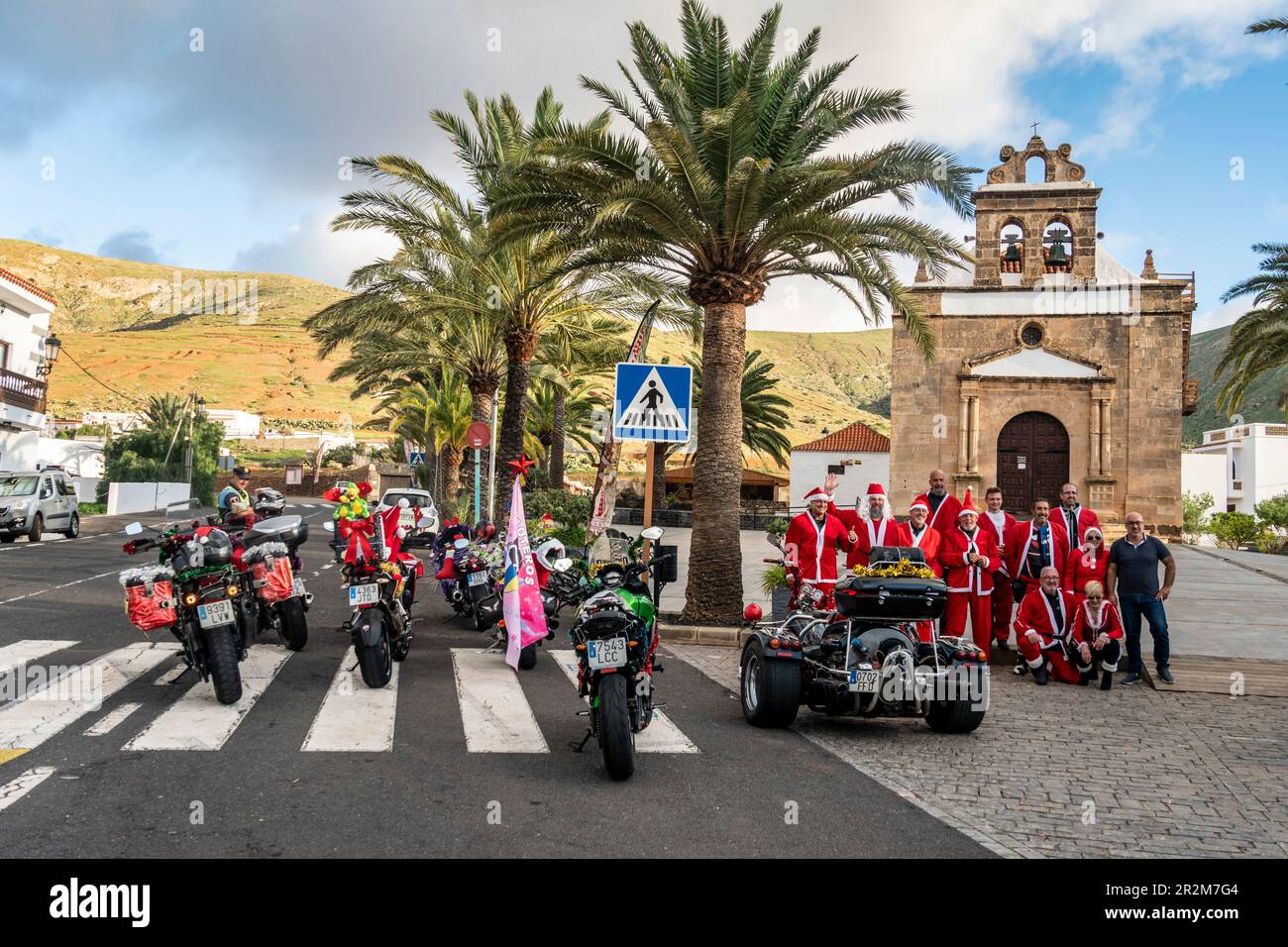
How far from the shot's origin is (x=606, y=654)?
6125mm

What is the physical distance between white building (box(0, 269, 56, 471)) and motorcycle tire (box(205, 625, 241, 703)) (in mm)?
33969

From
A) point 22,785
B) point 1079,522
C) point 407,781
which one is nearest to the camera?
point 22,785

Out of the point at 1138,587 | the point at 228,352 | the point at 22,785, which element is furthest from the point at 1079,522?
the point at 228,352

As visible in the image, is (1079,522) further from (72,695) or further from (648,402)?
(72,695)

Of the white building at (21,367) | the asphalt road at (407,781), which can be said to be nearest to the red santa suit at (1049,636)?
the asphalt road at (407,781)

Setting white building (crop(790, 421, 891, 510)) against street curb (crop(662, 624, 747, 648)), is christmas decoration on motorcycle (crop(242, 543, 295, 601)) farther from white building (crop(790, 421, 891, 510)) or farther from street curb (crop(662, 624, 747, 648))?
white building (crop(790, 421, 891, 510))

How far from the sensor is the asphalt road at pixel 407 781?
15.4 feet

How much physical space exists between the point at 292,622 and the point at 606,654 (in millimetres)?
4949

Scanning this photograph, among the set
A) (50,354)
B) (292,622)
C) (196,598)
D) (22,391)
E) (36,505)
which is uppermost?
(50,354)

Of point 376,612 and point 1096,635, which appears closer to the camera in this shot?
point 376,612
